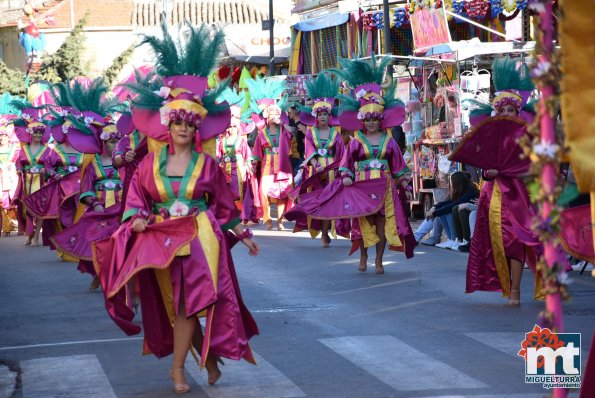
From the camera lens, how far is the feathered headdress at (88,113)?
13180 mm

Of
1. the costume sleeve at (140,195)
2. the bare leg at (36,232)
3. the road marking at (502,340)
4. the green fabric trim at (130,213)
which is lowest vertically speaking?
the bare leg at (36,232)

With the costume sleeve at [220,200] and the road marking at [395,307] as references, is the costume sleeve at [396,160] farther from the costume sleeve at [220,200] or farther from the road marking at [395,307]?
the costume sleeve at [220,200]

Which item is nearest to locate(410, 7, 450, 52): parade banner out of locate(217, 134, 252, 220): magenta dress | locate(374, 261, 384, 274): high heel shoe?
locate(217, 134, 252, 220): magenta dress

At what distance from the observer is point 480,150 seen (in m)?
10.6

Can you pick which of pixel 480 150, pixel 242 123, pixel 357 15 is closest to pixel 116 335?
pixel 480 150

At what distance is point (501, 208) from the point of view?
10727mm

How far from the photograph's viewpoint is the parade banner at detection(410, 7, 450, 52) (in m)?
19.2

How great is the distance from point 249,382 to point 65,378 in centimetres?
124

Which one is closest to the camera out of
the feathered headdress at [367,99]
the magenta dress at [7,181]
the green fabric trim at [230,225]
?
the green fabric trim at [230,225]

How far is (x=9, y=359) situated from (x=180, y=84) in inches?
96.3

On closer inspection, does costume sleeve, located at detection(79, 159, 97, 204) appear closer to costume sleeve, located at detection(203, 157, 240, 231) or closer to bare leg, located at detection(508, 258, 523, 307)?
bare leg, located at detection(508, 258, 523, 307)

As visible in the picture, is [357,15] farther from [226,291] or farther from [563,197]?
[563,197]

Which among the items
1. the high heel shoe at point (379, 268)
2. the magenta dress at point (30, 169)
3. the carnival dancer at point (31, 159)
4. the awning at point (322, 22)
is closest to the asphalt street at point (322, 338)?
the high heel shoe at point (379, 268)

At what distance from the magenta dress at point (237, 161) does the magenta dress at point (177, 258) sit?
13.4 meters
